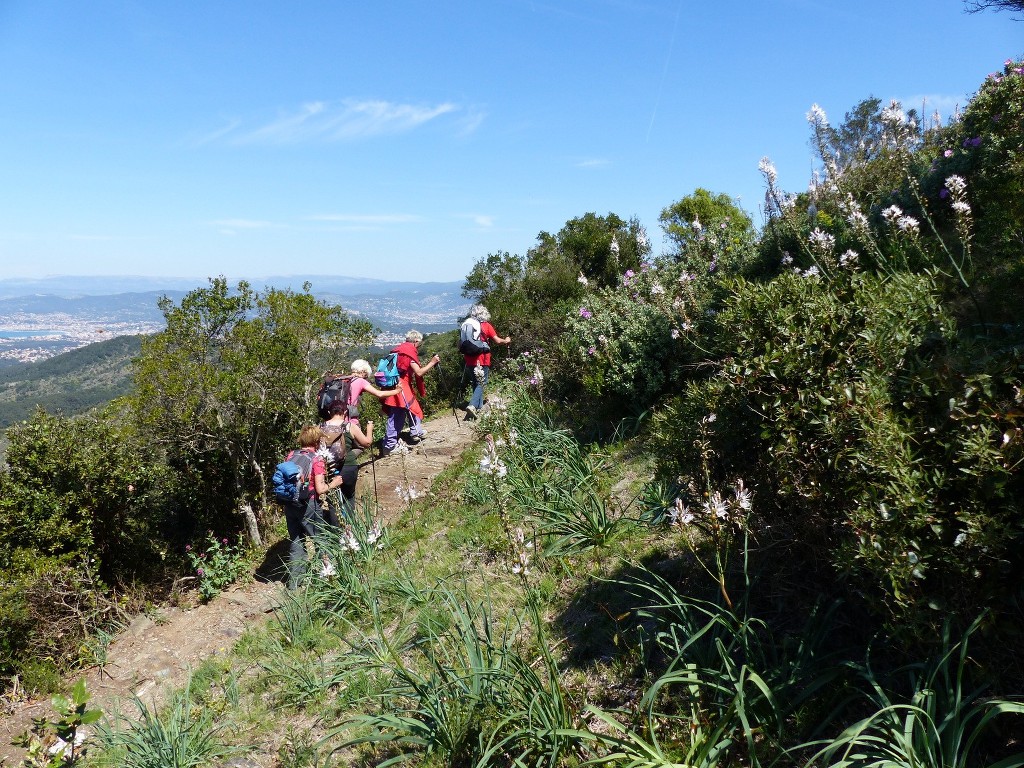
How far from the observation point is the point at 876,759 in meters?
2.01

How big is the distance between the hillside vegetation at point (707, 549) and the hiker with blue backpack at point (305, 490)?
0.52 metres

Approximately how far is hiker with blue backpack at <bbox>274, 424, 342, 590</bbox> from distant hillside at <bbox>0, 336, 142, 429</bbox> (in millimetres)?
98054

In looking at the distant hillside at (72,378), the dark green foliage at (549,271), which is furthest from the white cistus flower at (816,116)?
the distant hillside at (72,378)

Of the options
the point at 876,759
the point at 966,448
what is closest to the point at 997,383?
the point at 966,448

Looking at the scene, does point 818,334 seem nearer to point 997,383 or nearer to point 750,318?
point 750,318

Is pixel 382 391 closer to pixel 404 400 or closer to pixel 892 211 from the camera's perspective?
pixel 404 400

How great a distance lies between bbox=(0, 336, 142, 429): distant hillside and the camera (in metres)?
93.5

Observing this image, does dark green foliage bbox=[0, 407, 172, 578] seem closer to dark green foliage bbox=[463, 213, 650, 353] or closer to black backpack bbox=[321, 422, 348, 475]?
black backpack bbox=[321, 422, 348, 475]

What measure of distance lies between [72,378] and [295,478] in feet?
445

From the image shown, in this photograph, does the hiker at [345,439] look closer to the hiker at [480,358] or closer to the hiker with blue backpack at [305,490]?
the hiker with blue backpack at [305,490]

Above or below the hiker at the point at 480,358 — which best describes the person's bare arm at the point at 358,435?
below

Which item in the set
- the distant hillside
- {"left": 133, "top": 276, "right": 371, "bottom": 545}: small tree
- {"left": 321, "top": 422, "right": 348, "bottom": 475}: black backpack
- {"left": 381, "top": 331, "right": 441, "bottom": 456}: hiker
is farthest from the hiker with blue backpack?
the distant hillside

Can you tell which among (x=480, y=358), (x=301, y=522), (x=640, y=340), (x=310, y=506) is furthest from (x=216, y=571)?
(x=640, y=340)

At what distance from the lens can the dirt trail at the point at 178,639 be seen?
5.61 m
